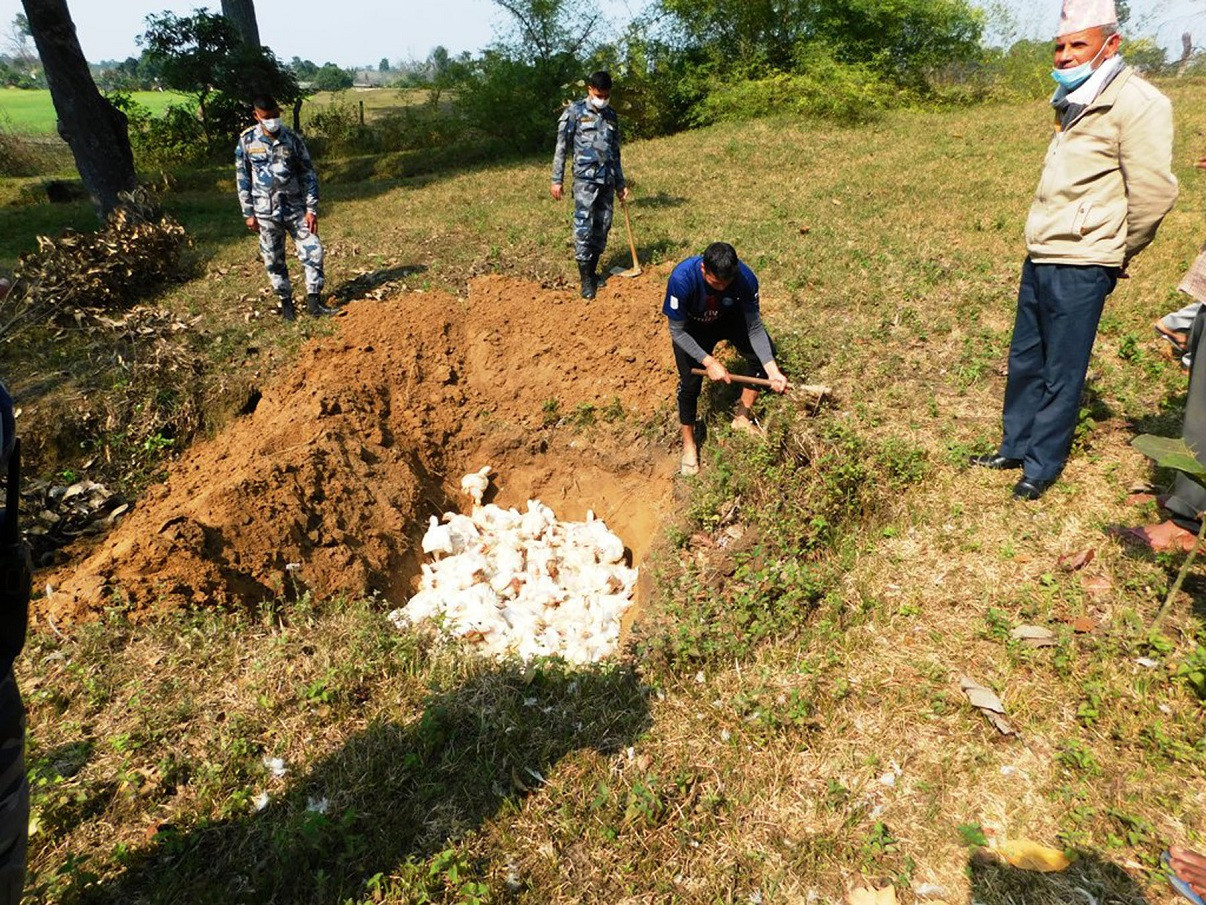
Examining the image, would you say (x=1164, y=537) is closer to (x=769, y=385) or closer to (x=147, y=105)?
(x=769, y=385)

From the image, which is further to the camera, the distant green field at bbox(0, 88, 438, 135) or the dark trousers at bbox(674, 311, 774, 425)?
the distant green field at bbox(0, 88, 438, 135)

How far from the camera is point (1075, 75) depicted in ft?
10.1

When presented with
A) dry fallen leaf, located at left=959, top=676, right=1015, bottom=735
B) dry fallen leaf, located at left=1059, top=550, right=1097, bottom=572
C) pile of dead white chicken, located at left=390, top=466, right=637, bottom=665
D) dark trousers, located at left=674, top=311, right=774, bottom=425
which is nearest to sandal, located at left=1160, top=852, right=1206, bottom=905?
dry fallen leaf, located at left=959, top=676, right=1015, bottom=735

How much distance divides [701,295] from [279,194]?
163 inches

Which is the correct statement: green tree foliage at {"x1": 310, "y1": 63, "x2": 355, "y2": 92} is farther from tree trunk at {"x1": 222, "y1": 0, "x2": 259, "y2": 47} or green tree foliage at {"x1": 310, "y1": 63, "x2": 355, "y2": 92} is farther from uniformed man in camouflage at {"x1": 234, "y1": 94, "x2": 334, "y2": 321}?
uniformed man in camouflage at {"x1": 234, "y1": 94, "x2": 334, "y2": 321}

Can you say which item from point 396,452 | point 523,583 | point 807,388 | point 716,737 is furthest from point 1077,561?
point 396,452

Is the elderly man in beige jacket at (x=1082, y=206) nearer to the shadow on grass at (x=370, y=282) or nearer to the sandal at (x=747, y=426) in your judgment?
the sandal at (x=747, y=426)

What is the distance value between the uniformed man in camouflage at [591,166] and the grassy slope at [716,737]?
9.59 ft

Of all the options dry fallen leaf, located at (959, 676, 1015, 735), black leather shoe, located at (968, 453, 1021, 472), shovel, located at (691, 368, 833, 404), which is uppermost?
shovel, located at (691, 368, 833, 404)

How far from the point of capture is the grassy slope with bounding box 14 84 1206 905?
240cm

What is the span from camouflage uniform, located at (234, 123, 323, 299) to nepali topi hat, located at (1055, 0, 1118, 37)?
17.9 feet

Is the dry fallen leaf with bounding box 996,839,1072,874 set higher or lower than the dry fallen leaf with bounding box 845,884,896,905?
higher

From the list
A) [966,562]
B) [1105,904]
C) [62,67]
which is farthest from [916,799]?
[62,67]

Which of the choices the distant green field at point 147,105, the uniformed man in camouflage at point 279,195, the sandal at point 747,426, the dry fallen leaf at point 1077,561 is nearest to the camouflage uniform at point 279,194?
the uniformed man in camouflage at point 279,195
